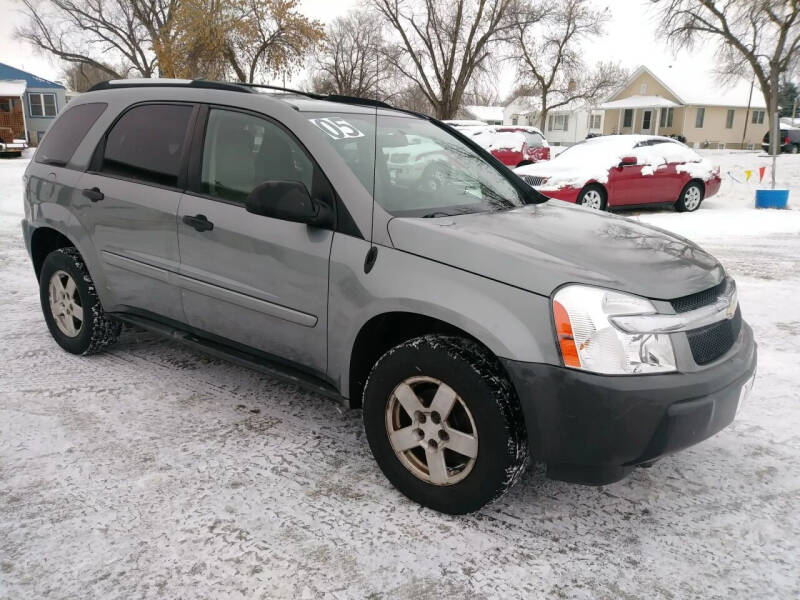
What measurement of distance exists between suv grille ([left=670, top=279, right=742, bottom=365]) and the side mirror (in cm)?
154

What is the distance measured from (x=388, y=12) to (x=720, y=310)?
4110cm

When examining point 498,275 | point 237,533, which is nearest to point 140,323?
point 237,533

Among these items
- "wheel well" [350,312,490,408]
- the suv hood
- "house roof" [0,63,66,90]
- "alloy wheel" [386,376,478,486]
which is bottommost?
"alloy wheel" [386,376,478,486]

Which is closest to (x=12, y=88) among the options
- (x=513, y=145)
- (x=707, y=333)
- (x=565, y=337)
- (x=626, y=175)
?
(x=513, y=145)

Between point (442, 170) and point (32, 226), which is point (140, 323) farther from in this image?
point (442, 170)

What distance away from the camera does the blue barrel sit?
43.9 feet

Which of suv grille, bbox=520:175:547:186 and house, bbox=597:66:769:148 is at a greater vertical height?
house, bbox=597:66:769:148

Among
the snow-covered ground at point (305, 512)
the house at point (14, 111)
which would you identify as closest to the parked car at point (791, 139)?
the snow-covered ground at point (305, 512)

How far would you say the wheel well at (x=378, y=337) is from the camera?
114 inches

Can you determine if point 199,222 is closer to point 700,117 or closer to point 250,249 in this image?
point 250,249

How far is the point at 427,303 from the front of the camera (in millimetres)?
2660

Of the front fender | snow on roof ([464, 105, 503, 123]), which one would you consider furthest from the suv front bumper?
snow on roof ([464, 105, 503, 123])

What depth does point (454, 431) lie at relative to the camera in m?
2.66

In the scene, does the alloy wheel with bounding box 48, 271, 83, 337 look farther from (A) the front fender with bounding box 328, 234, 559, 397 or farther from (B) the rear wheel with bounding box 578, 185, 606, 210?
(B) the rear wheel with bounding box 578, 185, 606, 210
